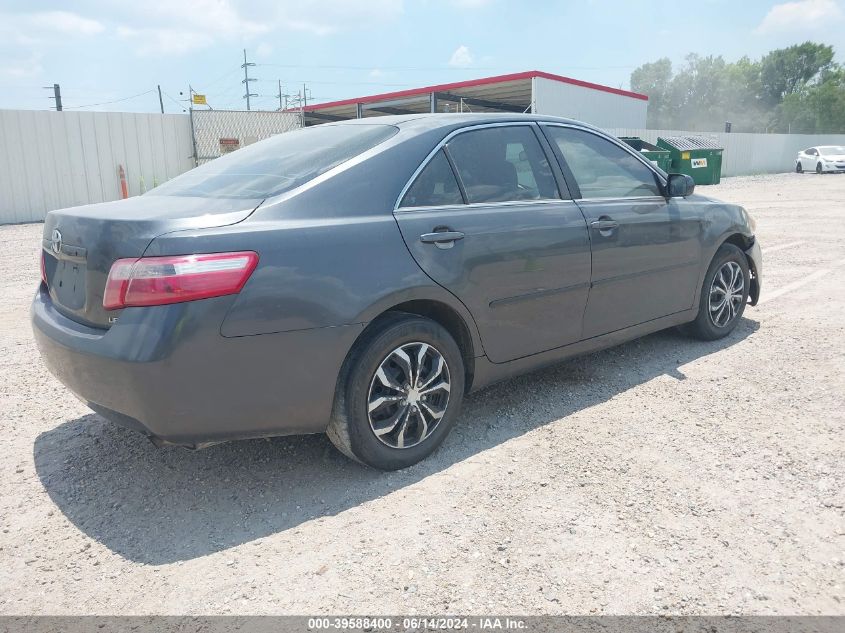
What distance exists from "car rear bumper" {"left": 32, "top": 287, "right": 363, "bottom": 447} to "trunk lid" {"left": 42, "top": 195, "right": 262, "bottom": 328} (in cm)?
12

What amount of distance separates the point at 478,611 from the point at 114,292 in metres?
1.78

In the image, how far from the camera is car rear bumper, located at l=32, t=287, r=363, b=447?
2.57 meters

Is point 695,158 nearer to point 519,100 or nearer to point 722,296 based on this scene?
point 519,100

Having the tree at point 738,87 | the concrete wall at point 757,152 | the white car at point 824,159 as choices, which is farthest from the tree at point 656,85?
the white car at point 824,159

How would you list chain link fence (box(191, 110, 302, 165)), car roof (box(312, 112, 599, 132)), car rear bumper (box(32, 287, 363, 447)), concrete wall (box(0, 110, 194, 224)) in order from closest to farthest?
car rear bumper (box(32, 287, 363, 447))
car roof (box(312, 112, 599, 132))
concrete wall (box(0, 110, 194, 224))
chain link fence (box(191, 110, 302, 165))

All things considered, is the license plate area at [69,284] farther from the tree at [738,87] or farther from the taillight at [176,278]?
the tree at [738,87]

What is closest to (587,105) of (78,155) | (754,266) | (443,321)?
(78,155)

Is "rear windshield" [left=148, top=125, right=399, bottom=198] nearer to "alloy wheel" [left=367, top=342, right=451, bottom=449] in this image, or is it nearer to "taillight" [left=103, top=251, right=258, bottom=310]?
"taillight" [left=103, top=251, right=258, bottom=310]

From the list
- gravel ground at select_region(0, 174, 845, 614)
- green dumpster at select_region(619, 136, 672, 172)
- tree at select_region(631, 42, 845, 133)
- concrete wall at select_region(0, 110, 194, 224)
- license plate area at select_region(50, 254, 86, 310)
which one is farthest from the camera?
tree at select_region(631, 42, 845, 133)

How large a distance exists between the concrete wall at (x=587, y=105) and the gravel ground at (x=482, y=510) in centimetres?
1991

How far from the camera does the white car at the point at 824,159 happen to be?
3319cm

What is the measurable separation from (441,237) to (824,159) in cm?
3670

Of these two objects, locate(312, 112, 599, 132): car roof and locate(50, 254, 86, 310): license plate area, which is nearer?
locate(50, 254, 86, 310): license plate area

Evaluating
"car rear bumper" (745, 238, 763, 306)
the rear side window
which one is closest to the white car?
"car rear bumper" (745, 238, 763, 306)
